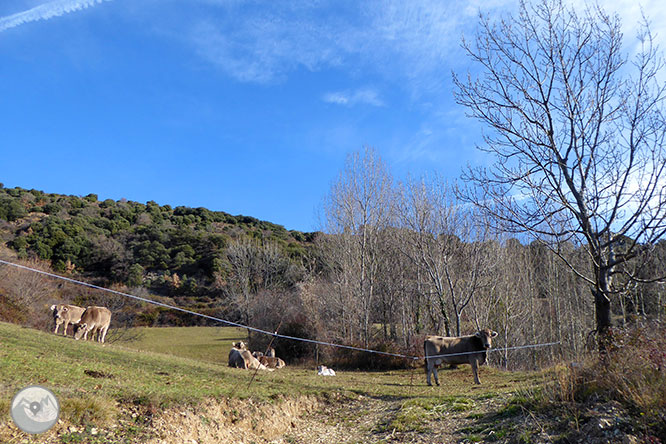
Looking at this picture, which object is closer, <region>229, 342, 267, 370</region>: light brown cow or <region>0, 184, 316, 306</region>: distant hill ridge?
<region>229, 342, 267, 370</region>: light brown cow

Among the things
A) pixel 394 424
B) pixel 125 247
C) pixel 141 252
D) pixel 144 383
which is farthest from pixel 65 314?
pixel 125 247

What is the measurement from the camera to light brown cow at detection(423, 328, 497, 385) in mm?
12414

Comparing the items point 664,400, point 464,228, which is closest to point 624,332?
point 664,400

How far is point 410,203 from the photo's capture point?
21156 mm

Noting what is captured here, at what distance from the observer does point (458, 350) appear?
501 inches

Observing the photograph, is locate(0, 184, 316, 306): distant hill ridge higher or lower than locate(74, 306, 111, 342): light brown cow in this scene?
higher

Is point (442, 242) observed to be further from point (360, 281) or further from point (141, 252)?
point (141, 252)

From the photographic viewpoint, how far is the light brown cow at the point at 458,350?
12414 mm

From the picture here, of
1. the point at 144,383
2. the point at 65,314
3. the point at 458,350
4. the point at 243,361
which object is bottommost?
the point at 243,361

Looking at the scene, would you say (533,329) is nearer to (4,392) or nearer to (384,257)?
(384,257)

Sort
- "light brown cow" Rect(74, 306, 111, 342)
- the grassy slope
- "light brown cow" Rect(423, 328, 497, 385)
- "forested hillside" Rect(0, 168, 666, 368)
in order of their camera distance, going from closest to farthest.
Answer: the grassy slope < "light brown cow" Rect(423, 328, 497, 385) < "light brown cow" Rect(74, 306, 111, 342) < "forested hillside" Rect(0, 168, 666, 368)

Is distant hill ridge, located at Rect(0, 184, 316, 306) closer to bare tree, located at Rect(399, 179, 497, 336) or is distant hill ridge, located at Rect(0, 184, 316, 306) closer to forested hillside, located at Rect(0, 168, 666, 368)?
forested hillside, located at Rect(0, 168, 666, 368)

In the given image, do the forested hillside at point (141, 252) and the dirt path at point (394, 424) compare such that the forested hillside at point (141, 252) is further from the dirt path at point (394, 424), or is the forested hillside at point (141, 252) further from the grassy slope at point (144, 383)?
the dirt path at point (394, 424)

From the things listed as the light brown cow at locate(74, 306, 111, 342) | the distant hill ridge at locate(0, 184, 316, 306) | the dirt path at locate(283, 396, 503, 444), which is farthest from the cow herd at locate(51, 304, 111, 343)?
the distant hill ridge at locate(0, 184, 316, 306)
